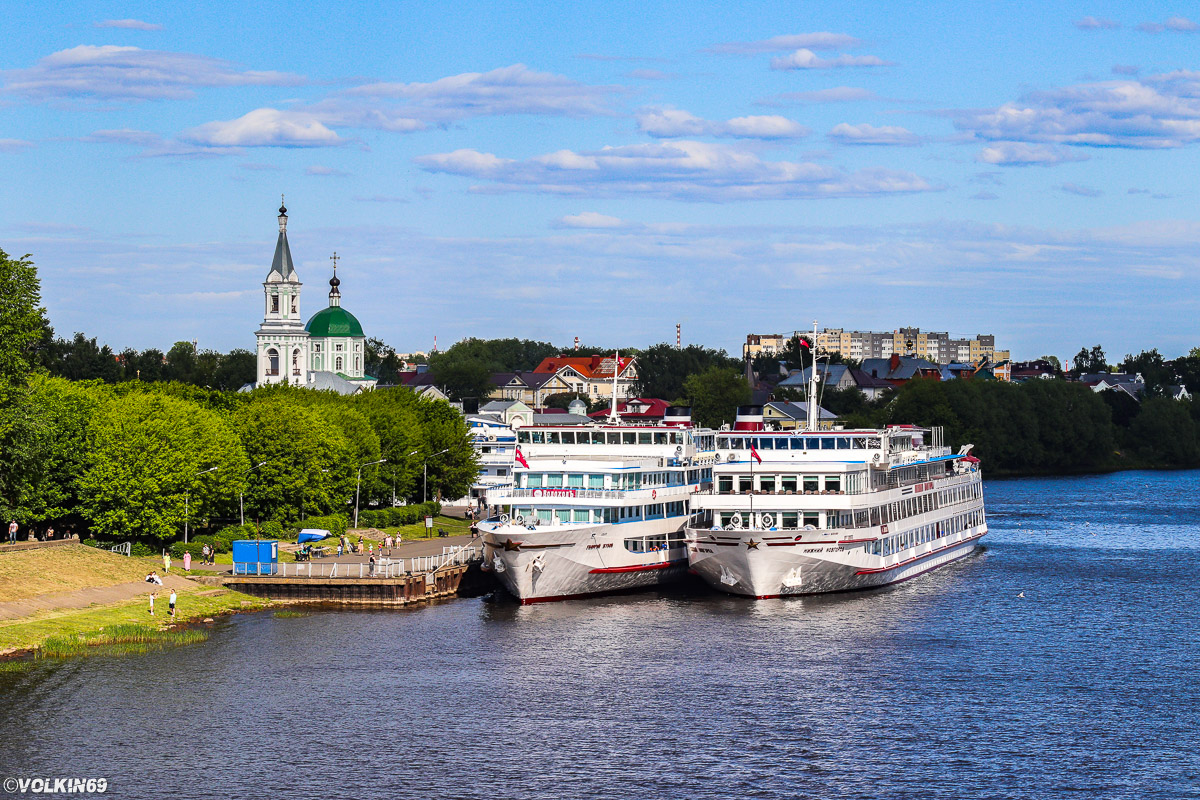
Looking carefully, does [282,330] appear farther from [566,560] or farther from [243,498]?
[566,560]

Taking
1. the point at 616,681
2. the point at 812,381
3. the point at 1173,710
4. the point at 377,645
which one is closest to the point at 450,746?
the point at 616,681

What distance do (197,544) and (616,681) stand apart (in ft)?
126

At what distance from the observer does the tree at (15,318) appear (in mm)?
82125

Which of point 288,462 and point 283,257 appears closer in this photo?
point 288,462

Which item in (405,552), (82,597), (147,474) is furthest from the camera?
(405,552)

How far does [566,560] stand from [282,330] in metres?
117

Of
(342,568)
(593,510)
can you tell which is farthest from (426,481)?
(593,510)

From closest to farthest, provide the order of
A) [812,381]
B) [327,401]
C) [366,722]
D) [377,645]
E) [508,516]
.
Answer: [366,722] → [377,645] → [508,516] → [812,381] → [327,401]

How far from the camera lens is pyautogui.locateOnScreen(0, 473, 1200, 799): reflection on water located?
48688 millimetres

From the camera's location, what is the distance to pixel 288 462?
103750mm

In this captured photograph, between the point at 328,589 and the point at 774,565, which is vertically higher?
the point at 774,565

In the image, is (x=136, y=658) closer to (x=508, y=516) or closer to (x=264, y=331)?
(x=508, y=516)

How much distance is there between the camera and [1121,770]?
50.1 meters

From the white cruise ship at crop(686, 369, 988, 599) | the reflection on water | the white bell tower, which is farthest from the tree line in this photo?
the white bell tower
